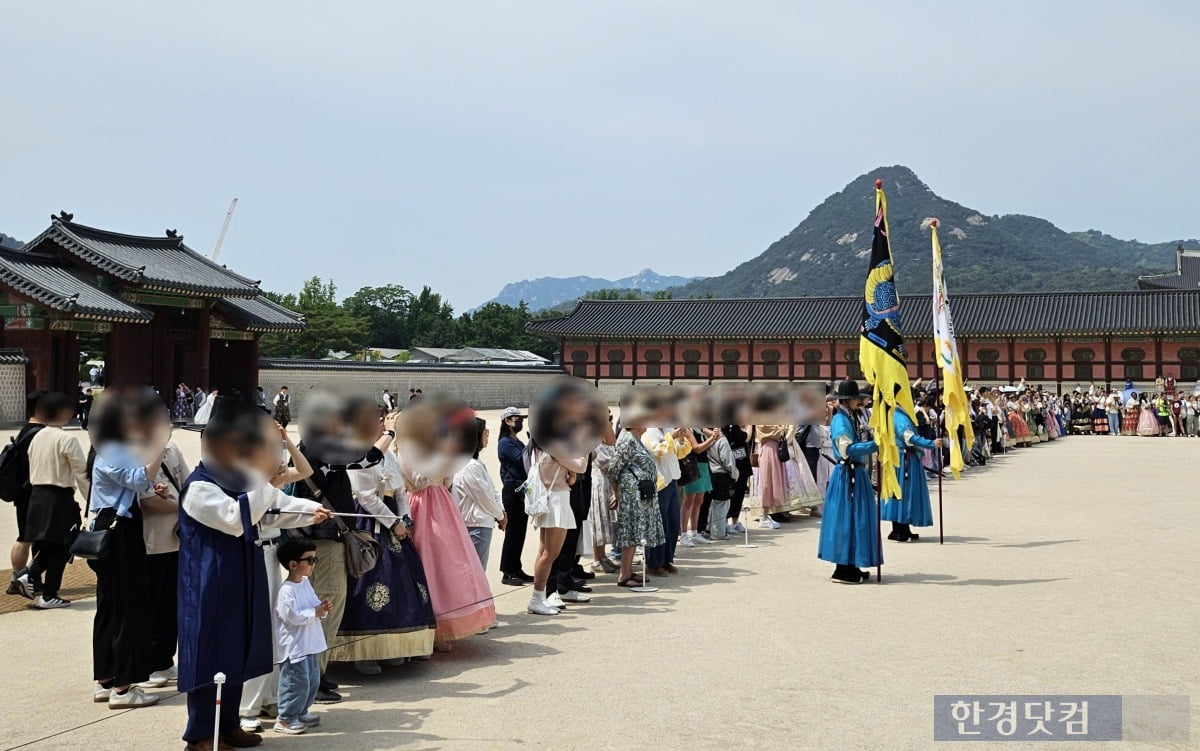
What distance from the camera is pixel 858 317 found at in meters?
46.2

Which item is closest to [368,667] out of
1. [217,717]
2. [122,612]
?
[122,612]

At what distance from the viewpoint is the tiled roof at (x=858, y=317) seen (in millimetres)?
42125

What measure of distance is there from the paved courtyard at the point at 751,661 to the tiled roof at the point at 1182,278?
57410 millimetres

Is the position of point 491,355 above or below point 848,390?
above

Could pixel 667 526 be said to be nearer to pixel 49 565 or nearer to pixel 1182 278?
pixel 49 565

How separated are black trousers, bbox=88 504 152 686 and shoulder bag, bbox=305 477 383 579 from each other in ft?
3.14

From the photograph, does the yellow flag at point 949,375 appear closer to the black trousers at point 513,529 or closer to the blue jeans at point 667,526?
the blue jeans at point 667,526

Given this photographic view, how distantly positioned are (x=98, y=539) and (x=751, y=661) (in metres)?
3.66

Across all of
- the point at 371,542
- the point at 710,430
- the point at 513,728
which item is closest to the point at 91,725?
the point at 371,542

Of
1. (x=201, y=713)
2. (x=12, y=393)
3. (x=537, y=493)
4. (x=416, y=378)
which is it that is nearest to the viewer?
(x=201, y=713)

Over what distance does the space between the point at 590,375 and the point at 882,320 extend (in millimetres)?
43768

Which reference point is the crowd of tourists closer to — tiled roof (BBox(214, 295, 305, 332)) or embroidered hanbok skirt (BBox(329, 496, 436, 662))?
embroidered hanbok skirt (BBox(329, 496, 436, 662))

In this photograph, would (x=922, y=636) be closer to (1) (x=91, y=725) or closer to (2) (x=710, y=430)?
(2) (x=710, y=430)

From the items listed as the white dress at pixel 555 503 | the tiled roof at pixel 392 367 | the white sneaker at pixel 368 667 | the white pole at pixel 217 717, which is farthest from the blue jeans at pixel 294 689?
the tiled roof at pixel 392 367
